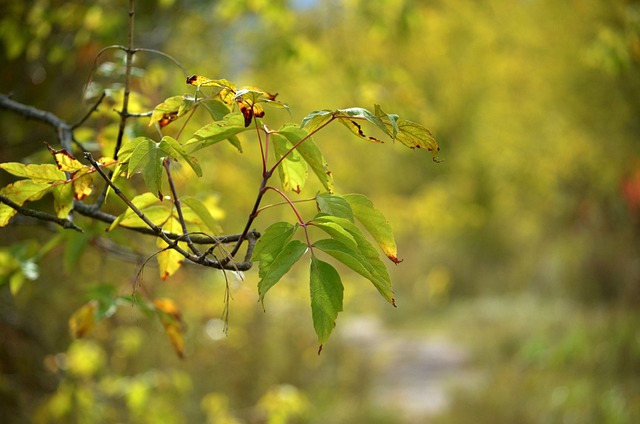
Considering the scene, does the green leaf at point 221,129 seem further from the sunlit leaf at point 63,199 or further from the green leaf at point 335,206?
the sunlit leaf at point 63,199

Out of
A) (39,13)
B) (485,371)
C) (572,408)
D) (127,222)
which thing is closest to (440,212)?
(485,371)

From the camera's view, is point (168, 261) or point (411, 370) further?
point (411, 370)

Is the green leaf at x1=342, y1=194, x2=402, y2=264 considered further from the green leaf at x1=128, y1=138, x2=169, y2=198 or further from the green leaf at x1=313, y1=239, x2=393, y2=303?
the green leaf at x1=128, y1=138, x2=169, y2=198

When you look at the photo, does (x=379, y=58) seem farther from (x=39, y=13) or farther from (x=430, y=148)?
(x=430, y=148)

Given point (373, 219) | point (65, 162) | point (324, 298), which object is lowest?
point (324, 298)

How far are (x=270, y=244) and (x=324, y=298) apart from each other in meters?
0.09

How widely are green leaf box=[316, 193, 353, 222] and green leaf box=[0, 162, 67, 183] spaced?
1.19ft

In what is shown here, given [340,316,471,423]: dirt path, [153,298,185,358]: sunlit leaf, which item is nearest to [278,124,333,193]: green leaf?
[153,298,185,358]: sunlit leaf

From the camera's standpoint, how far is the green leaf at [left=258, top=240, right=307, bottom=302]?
2.50 ft

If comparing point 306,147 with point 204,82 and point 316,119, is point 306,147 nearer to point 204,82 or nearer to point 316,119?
point 316,119

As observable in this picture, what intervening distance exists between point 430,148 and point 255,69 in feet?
22.1

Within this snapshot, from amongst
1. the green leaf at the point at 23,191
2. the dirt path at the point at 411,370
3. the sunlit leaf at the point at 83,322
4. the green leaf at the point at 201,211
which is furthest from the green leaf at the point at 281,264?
the dirt path at the point at 411,370

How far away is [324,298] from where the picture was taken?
79 centimetres

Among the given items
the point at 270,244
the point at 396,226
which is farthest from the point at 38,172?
the point at 396,226
